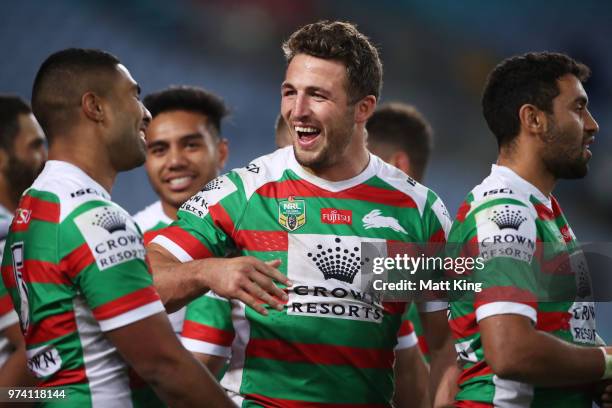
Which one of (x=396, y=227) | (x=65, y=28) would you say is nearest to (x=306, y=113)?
(x=396, y=227)

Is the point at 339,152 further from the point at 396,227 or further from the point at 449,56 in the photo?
the point at 449,56

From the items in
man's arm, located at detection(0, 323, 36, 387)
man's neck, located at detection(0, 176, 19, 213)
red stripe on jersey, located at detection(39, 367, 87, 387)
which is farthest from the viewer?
man's neck, located at detection(0, 176, 19, 213)

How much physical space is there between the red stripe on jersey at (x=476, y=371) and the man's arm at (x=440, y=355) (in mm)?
323

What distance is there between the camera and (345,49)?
10.8ft

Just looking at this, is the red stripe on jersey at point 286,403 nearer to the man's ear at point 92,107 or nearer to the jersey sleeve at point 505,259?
the jersey sleeve at point 505,259

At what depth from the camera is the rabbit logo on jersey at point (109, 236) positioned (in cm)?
242

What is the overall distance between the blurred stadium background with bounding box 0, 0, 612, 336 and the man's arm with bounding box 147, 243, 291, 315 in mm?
5188

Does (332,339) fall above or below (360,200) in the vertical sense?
below

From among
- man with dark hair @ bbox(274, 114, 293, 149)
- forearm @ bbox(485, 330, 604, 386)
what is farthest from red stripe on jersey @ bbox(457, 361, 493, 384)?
man with dark hair @ bbox(274, 114, 293, 149)

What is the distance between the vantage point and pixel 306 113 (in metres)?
3.21

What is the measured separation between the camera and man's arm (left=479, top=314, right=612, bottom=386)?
2.66 m

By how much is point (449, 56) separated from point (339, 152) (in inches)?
228

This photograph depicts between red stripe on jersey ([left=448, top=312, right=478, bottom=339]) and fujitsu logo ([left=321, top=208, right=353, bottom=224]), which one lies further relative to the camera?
fujitsu logo ([left=321, top=208, right=353, bottom=224])

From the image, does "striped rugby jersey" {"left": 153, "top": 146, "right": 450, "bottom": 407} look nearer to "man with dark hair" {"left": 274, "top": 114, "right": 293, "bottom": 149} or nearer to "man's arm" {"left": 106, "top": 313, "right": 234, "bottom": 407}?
"man's arm" {"left": 106, "top": 313, "right": 234, "bottom": 407}
